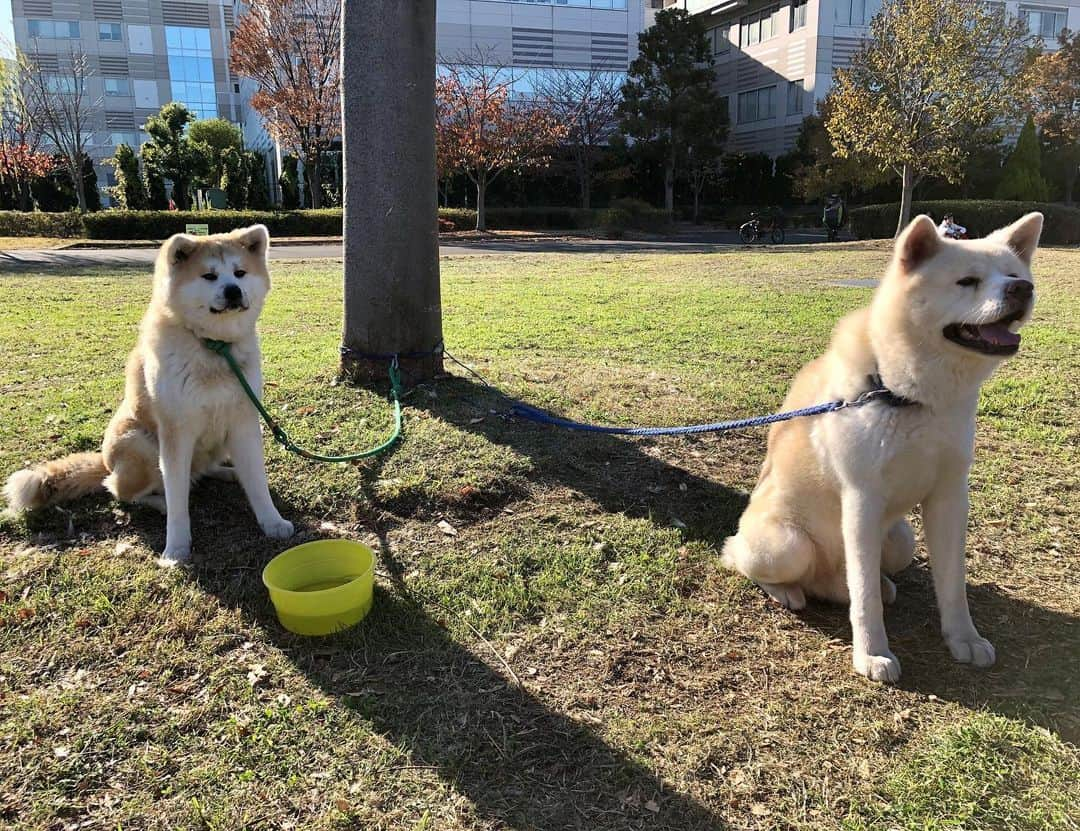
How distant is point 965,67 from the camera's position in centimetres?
2058

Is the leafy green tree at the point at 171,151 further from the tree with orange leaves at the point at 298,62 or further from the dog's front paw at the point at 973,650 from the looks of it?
the dog's front paw at the point at 973,650

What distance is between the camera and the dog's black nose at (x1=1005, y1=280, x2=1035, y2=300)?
7.91 feet

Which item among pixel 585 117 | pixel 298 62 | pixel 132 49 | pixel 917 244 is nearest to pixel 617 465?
pixel 917 244

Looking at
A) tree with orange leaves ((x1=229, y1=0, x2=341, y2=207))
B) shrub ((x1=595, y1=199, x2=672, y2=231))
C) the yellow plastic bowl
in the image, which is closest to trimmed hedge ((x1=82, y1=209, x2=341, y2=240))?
tree with orange leaves ((x1=229, y1=0, x2=341, y2=207))

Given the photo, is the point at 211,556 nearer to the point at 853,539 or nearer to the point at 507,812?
the point at 507,812

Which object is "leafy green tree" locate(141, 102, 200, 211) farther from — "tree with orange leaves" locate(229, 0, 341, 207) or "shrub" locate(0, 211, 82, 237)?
"shrub" locate(0, 211, 82, 237)

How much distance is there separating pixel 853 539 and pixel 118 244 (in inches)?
1093

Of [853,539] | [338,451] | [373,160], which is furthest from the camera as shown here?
[373,160]

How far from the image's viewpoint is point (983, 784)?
2.27 metres

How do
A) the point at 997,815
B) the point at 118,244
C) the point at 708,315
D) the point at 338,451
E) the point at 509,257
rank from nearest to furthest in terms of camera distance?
the point at 997,815, the point at 338,451, the point at 708,315, the point at 509,257, the point at 118,244

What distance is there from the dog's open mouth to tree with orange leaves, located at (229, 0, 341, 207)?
108ft

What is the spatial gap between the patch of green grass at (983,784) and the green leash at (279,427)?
10.4ft

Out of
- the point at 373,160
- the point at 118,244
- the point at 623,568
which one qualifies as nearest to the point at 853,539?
the point at 623,568

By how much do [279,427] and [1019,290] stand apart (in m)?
4.12
